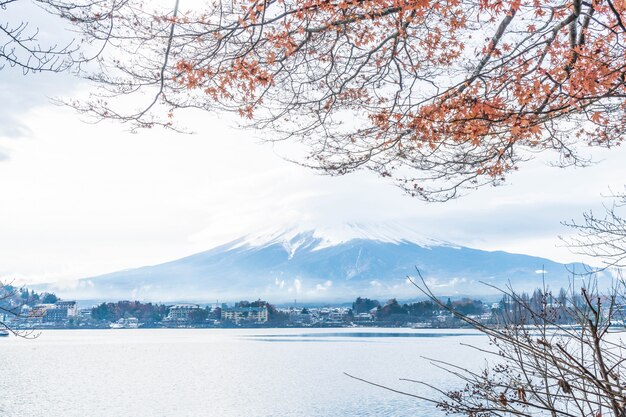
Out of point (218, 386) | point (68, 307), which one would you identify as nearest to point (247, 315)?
point (68, 307)

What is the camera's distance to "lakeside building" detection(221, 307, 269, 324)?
105188mm

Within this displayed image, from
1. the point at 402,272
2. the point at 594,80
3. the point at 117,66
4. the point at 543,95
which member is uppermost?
the point at 402,272

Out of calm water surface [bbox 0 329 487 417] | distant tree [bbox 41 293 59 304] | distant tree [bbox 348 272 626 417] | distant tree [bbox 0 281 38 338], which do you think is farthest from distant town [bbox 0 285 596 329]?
distant tree [bbox 348 272 626 417]

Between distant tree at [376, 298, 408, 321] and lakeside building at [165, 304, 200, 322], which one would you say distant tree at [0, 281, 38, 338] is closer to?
distant tree at [376, 298, 408, 321]

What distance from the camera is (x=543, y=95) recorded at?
4508 mm

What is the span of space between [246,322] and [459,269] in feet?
286

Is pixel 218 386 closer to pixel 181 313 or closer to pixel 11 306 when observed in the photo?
pixel 11 306

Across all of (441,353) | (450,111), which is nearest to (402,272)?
(441,353)

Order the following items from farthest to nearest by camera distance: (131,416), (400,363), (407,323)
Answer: (407,323) < (400,363) < (131,416)

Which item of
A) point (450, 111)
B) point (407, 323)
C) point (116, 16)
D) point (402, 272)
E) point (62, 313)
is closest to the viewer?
point (116, 16)

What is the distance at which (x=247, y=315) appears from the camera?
346 feet

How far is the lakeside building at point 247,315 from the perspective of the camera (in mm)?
105188

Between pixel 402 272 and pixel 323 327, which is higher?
pixel 402 272

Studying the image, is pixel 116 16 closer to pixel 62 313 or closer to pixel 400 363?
pixel 400 363
